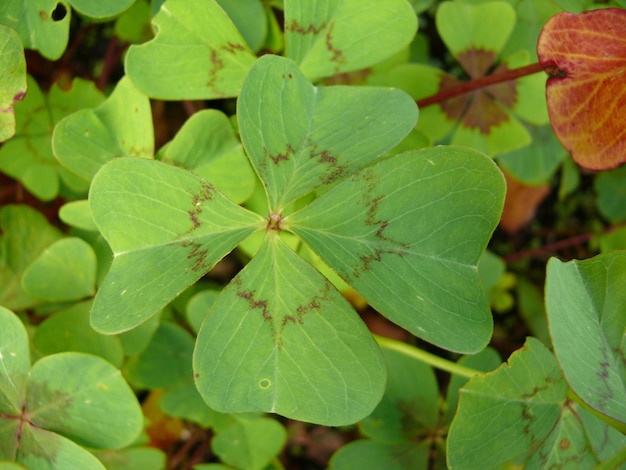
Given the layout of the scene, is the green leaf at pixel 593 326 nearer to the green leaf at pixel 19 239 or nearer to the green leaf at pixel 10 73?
the green leaf at pixel 10 73

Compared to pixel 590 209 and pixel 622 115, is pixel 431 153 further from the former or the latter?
pixel 590 209

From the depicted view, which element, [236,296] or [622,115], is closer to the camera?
[236,296]

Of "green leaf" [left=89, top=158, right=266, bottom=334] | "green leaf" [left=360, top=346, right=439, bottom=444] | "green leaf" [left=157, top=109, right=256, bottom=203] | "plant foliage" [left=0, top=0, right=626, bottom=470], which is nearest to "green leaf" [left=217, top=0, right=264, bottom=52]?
"plant foliage" [left=0, top=0, right=626, bottom=470]

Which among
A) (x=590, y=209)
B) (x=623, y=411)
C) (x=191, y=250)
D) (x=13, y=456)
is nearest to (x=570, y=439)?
(x=623, y=411)

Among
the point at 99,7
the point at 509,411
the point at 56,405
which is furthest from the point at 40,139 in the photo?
the point at 509,411

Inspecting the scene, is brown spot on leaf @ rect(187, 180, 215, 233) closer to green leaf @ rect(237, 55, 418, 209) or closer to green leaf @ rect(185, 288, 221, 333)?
green leaf @ rect(237, 55, 418, 209)
